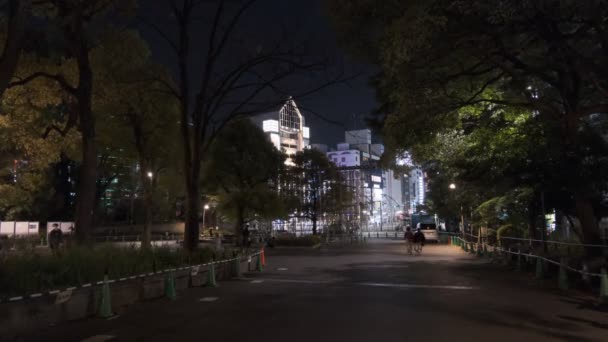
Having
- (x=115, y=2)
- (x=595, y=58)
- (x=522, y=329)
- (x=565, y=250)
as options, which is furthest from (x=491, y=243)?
(x=115, y=2)

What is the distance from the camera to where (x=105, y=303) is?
984 centimetres

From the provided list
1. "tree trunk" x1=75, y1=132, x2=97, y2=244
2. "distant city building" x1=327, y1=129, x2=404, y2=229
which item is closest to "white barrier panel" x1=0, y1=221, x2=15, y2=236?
"tree trunk" x1=75, y1=132, x2=97, y2=244

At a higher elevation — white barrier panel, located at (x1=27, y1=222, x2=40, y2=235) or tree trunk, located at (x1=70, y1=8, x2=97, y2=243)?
tree trunk, located at (x1=70, y1=8, x2=97, y2=243)

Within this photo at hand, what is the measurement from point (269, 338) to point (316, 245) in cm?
3196

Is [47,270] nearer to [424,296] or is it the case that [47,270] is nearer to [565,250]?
[424,296]

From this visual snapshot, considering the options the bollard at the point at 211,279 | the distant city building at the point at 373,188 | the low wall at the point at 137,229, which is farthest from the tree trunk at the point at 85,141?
the distant city building at the point at 373,188

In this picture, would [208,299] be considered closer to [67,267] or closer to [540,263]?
[67,267]

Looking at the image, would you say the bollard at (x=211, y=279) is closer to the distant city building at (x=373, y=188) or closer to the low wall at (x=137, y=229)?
the low wall at (x=137, y=229)

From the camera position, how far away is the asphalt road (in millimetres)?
8133

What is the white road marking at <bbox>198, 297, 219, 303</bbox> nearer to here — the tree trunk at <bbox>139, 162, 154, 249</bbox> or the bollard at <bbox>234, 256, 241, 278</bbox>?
the bollard at <bbox>234, 256, 241, 278</bbox>

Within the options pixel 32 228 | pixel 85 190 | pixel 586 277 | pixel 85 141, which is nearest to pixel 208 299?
pixel 85 190

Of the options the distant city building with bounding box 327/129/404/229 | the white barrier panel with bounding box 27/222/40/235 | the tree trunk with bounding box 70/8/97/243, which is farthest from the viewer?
the distant city building with bounding box 327/129/404/229

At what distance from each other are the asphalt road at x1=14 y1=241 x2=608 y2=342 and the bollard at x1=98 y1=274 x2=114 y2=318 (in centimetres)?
32

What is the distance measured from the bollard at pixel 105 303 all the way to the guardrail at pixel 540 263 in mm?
10147
